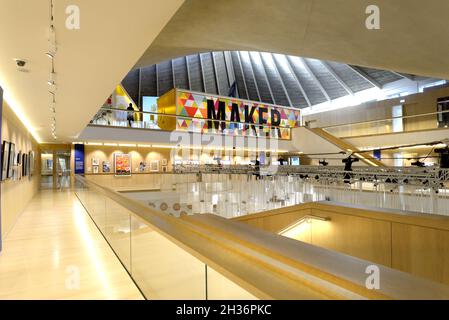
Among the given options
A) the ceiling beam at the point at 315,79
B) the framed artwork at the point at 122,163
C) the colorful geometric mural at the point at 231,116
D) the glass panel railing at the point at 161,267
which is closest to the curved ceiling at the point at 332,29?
the glass panel railing at the point at 161,267

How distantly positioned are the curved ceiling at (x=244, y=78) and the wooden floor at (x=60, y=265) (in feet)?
73.1

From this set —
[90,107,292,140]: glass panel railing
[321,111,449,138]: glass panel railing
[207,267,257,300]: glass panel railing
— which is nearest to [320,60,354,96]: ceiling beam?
[90,107,292,140]: glass panel railing

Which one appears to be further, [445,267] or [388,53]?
[388,53]

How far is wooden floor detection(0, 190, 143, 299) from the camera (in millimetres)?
2926

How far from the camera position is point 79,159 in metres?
13.9

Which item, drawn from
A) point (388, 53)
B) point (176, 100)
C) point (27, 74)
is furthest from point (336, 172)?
point (176, 100)

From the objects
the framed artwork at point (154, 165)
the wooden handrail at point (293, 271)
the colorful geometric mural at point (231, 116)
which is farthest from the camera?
the framed artwork at point (154, 165)

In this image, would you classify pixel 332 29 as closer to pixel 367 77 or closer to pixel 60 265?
pixel 60 265

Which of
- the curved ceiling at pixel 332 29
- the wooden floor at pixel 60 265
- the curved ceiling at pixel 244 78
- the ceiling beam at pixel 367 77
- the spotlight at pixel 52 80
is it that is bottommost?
the wooden floor at pixel 60 265

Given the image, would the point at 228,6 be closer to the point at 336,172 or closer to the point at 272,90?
the point at 336,172

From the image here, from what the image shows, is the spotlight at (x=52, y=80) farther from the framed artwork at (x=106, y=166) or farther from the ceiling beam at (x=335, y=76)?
the ceiling beam at (x=335, y=76)

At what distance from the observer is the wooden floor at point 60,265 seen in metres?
2.93

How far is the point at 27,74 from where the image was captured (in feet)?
12.2
